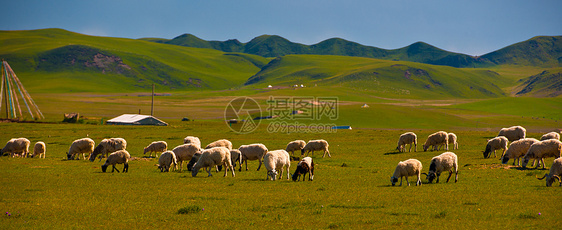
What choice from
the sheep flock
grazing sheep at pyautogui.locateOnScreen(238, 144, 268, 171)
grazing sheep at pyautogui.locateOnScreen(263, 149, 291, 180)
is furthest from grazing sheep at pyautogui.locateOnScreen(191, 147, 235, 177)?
grazing sheep at pyautogui.locateOnScreen(238, 144, 268, 171)

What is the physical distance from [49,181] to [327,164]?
1781 cm

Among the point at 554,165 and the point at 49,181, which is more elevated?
the point at 554,165

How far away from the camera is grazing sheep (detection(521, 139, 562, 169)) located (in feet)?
82.0

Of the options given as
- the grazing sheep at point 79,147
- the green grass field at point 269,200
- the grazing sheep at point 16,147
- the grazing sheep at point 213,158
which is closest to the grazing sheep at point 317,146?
the green grass field at point 269,200

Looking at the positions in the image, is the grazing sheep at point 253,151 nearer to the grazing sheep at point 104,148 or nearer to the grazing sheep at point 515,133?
the grazing sheep at point 104,148

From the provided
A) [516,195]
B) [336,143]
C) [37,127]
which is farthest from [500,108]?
[516,195]

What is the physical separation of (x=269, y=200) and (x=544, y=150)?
1754 cm

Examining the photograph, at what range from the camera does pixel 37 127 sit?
220ft

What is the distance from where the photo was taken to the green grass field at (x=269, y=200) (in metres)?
13.9

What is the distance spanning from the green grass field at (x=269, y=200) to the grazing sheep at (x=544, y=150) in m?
1.51

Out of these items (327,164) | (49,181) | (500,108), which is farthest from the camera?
(500,108)

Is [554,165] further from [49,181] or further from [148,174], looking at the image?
[49,181]

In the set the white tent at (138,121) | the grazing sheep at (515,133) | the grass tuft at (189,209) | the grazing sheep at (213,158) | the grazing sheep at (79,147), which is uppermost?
the grazing sheep at (515,133)

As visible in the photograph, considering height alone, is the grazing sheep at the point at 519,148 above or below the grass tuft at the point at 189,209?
above
